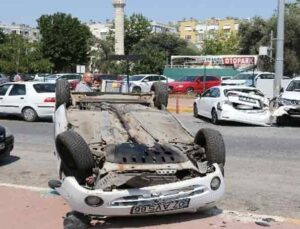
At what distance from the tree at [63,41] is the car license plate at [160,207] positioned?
7840cm

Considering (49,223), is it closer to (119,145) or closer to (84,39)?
(119,145)

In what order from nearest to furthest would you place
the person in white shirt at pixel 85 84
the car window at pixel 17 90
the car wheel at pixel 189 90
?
the person in white shirt at pixel 85 84 < the car window at pixel 17 90 < the car wheel at pixel 189 90

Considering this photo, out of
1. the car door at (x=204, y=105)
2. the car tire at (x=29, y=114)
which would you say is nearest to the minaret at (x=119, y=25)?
the car door at (x=204, y=105)

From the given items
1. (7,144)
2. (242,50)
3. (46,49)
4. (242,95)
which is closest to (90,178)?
(7,144)

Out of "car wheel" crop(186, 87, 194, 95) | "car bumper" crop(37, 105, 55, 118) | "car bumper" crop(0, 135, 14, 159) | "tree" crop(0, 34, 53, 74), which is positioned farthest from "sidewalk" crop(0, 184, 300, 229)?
"tree" crop(0, 34, 53, 74)

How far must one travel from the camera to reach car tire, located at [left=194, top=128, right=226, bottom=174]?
6555 millimetres

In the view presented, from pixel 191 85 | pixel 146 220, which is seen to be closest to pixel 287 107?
pixel 146 220

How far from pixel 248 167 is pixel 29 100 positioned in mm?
11005

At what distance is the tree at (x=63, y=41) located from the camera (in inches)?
3265

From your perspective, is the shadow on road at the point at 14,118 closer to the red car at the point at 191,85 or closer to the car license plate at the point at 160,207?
the car license plate at the point at 160,207

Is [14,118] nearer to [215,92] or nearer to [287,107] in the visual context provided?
[215,92]

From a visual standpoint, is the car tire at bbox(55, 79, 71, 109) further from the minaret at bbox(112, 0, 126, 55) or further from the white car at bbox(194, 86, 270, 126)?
the minaret at bbox(112, 0, 126, 55)

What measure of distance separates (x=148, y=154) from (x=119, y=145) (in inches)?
15.3

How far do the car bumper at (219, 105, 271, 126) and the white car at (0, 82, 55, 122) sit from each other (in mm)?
5772
